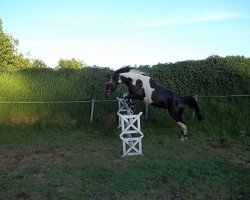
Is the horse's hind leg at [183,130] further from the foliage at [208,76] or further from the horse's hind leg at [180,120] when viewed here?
the foliage at [208,76]

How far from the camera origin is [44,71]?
15.5m

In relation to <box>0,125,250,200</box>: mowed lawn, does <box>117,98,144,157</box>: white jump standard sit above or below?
above

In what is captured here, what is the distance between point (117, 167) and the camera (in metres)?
8.89

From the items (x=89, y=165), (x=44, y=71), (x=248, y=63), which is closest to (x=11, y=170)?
(x=89, y=165)

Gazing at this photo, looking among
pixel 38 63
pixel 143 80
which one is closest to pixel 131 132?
pixel 143 80

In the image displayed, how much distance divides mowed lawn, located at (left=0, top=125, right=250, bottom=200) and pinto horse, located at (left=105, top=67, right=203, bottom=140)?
3.71ft

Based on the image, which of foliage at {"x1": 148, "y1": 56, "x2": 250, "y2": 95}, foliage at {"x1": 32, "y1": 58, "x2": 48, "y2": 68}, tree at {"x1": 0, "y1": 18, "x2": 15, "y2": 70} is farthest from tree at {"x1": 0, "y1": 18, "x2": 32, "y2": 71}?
foliage at {"x1": 148, "y1": 56, "x2": 250, "y2": 95}

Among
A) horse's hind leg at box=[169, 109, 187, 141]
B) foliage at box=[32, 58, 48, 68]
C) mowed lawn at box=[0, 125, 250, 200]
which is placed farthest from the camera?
foliage at box=[32, 58, 48, 68]

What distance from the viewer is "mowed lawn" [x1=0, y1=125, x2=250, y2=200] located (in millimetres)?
6980

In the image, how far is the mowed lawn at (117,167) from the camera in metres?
6.98

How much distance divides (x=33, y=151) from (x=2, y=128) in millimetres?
3565

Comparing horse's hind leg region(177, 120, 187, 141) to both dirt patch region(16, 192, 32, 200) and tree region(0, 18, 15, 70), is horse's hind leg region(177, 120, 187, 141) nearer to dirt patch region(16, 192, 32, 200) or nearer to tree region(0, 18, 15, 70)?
dirt patch region(16, 192, 32, 200)

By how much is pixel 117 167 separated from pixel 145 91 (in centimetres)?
353

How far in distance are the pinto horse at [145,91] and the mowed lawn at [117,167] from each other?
1129mm
